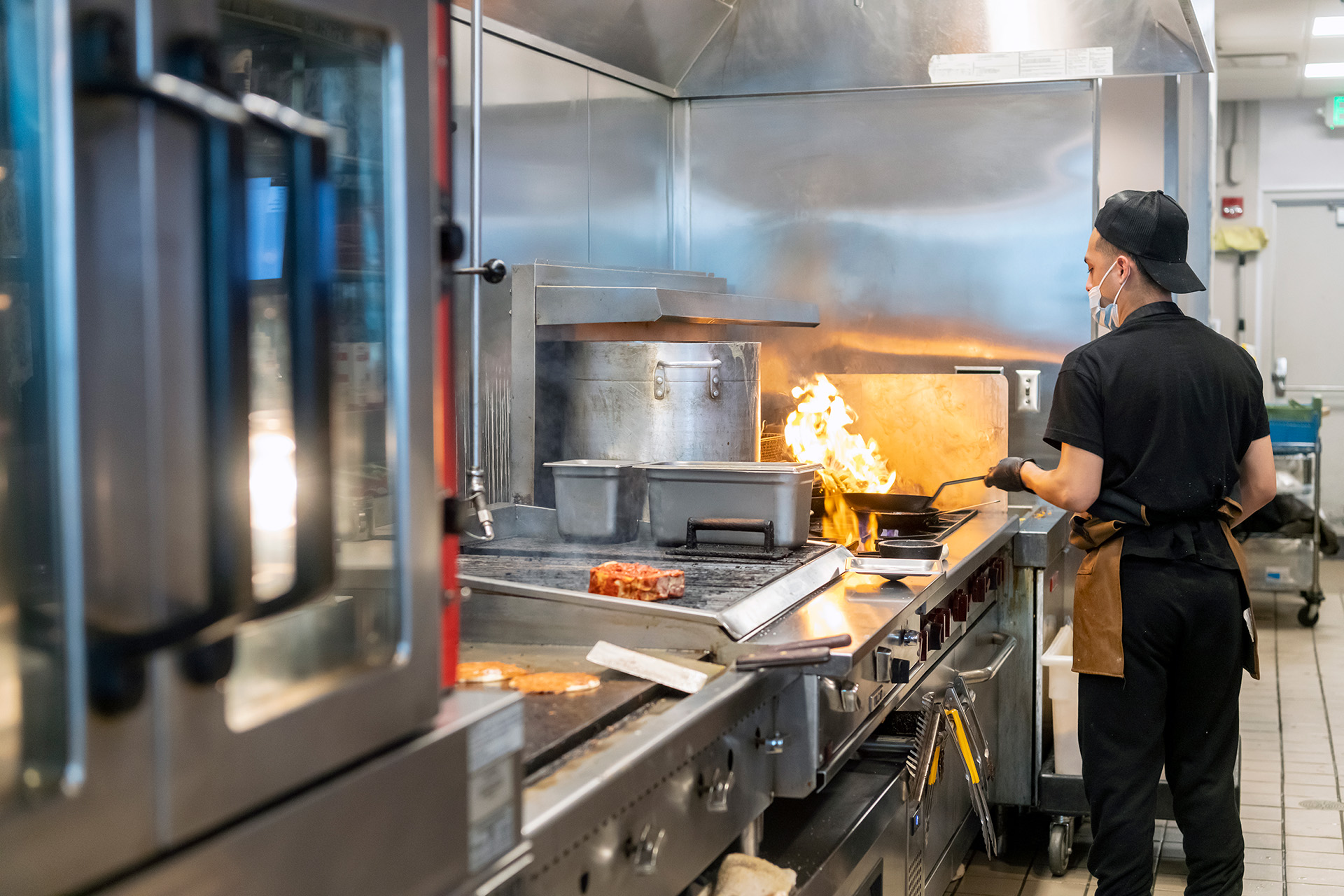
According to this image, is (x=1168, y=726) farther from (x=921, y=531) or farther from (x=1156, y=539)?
(x=921, y=531)

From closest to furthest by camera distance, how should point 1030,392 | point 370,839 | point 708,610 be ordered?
point 370,839, point 708,610, point 1030,392

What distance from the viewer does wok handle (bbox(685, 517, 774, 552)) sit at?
2.60m

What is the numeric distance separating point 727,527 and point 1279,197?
25.8 feet

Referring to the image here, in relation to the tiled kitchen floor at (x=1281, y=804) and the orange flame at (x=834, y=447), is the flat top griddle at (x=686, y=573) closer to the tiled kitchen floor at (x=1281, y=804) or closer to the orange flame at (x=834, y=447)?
the orange flame at (x=834, y=447)

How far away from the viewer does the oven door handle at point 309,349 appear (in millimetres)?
813

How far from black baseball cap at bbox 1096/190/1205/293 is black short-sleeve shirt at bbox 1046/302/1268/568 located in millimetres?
62

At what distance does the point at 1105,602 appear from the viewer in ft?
8.54

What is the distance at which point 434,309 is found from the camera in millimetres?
990

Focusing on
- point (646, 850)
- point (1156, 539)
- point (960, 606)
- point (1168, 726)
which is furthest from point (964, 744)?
point (646, 850)

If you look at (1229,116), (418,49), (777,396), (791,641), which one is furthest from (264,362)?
(1229,116)

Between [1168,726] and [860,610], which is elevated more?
[860,610]

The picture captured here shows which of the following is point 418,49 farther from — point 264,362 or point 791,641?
point 791,641

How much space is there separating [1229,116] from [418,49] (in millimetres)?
9288

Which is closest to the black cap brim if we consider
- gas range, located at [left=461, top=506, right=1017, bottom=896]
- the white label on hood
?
gas range, located at [left=461, top=506, right=1017, bottom=896]
